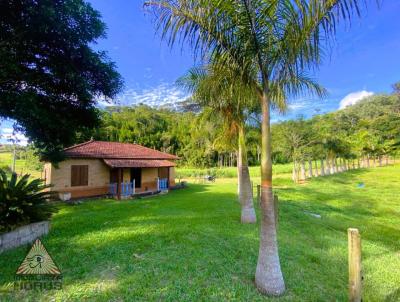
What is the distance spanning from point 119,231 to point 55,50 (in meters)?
6.38

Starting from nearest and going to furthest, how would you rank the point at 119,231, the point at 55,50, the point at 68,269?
1. the point at 68,269
2. the point at 119,231
3. the point at 55,50

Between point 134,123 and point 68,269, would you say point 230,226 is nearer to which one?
point 68,269

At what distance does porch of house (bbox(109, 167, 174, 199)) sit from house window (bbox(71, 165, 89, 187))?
1.78 metres

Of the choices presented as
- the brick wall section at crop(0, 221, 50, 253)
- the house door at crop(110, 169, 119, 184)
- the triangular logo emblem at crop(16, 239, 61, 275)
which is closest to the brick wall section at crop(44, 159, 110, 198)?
the house door at crop(110, 169, 119, 184)

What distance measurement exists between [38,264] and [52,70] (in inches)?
248

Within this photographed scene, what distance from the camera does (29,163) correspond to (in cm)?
2936

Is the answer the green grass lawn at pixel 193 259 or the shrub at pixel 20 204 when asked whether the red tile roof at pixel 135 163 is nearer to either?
the green grass lawn at pixel 193 259

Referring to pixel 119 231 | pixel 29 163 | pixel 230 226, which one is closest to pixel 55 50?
pixel 119 231

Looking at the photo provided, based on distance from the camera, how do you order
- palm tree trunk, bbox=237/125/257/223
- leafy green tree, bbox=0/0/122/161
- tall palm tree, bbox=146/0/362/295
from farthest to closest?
palm tree trunk, bbox=237/125/257/223, leafy green tree, bbox=0/0/122/161, tall palm tree, bbox=146/0/362/295

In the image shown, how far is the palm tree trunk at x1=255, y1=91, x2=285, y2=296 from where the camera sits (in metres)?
3.86

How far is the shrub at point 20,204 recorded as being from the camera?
18.3 ft

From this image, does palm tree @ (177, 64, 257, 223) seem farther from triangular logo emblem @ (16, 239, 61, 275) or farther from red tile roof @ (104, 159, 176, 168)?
red tile roof @ (104, 159, 176, 168)

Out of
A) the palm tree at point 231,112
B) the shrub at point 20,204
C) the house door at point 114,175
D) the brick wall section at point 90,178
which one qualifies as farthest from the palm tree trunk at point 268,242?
the house door at point 114,175

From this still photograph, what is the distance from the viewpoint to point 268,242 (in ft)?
12.9
